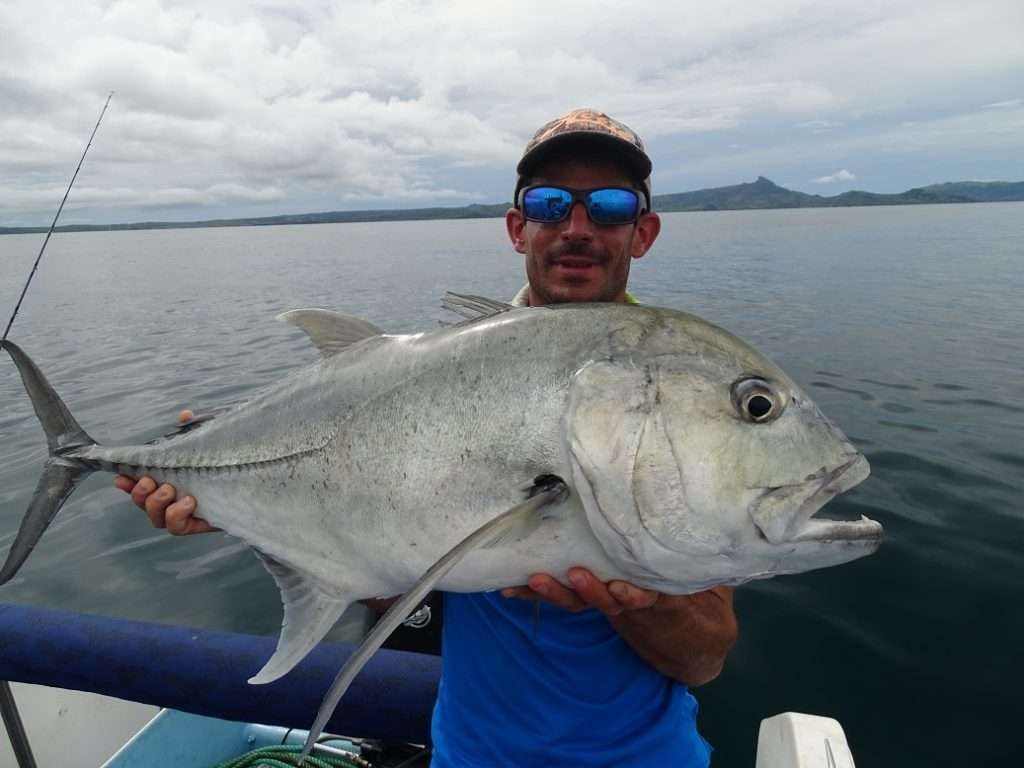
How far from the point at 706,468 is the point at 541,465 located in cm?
47

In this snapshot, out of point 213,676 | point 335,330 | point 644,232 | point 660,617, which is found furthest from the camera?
point 644,232

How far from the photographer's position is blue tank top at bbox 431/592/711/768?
2330 millimetres

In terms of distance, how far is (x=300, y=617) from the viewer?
237 cm

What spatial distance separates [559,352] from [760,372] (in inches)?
24.1

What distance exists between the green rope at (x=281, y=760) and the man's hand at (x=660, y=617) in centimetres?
218

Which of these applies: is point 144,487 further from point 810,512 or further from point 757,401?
point 810,512

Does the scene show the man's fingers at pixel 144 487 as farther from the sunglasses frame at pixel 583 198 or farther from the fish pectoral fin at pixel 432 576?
the sunglasses frame at pixel 583 198

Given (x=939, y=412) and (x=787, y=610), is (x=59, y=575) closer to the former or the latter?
(x=787, y=610)

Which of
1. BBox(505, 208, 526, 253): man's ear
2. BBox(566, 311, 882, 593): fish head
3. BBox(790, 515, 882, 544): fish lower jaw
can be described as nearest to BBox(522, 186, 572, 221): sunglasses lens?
BBox(505, 208, 526, 253): man's ear

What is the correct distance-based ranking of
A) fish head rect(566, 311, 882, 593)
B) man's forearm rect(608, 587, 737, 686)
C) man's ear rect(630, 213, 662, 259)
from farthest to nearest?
man's ear rect(630, 213, 662, 259), man's forearm rect(608, 587, 737, 686), fish head rect(566, 311, 882, 593)

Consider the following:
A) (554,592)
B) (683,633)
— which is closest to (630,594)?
(554,592)

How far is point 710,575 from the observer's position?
5.89ft

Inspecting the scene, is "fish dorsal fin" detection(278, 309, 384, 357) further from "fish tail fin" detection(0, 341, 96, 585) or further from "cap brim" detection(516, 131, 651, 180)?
"fish tail fin" detection(0, 341, 96, 585)

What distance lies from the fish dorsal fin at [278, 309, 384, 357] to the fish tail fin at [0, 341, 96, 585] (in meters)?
1.42
